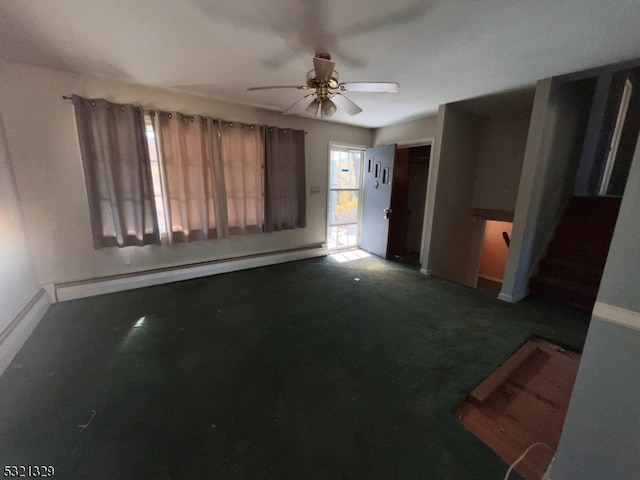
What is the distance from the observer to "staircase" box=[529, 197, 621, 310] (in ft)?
9.48

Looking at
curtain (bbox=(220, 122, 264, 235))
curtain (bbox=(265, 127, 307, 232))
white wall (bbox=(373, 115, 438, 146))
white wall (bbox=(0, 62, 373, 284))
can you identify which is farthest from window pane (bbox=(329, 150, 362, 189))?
white wall (bbox=(0, 62, 373, 284))

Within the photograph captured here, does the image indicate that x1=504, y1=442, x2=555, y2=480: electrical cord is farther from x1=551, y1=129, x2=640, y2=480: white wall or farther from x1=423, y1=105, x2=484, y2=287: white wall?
x1=423, y1=105, x2=484, y2=287: white wall

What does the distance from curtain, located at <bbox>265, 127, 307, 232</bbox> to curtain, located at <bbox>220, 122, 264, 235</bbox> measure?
119 millimetres

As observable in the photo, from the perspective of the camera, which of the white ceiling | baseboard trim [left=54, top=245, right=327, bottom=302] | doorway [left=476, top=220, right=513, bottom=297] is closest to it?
the white ceiling

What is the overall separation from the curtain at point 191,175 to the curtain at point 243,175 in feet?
0.41

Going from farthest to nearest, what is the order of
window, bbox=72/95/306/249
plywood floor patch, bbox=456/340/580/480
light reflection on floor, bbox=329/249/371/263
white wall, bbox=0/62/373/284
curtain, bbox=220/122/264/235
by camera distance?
light reflection on floor, bbox=329/249/371/263, curtain, bbox=220/122/264/235, window, bbox=72/95/306/249, white wall, bbox=0/62/373/284, plywood floor patch, bbox=456/340/580/480

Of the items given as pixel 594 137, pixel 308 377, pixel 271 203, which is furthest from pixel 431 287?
pixel 594 137

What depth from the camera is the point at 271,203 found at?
3.89 metres

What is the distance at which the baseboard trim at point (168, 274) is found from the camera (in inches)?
112

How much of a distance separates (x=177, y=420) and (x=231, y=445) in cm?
38

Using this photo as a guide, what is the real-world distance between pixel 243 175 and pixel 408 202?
3823mm

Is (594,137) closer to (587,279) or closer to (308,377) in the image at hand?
(587,279)

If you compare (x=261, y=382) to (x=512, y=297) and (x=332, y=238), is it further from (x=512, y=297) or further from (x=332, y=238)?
(x=332, y=238)

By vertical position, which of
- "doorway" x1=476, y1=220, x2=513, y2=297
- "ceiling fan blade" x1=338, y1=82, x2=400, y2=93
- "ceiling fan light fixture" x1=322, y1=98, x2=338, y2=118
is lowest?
"doorway" x1=476, y1=220, x2=513, y2=297
